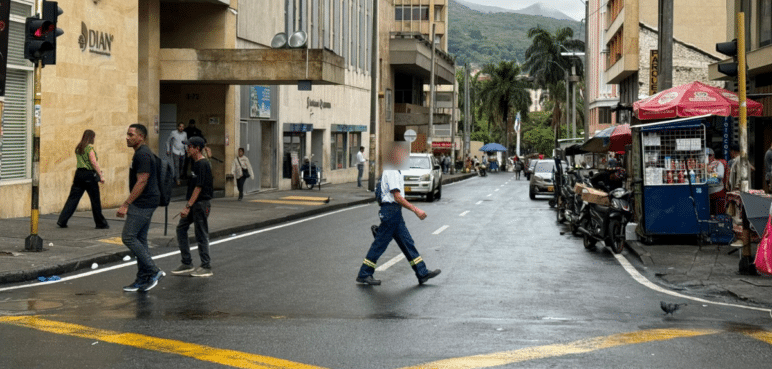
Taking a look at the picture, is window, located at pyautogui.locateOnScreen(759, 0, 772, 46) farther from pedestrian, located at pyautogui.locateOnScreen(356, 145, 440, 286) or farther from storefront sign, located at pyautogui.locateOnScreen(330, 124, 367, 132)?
storefront sign, located at pyautogui.locateOnScreen(330, 124, 367, 132)

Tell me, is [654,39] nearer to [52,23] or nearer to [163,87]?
[163,87]

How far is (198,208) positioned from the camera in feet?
41.7

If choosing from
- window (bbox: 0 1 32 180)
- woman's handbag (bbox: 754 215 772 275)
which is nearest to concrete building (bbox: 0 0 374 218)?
window (bbox: 0 1 32 180)

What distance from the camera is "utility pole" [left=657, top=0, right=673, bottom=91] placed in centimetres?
1966

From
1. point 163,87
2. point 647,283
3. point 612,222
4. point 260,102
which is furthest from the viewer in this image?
point 260,102

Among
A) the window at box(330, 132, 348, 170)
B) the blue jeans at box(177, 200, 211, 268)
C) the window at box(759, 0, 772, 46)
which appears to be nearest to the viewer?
the blue jeans at box(177, 200, 211, 268)

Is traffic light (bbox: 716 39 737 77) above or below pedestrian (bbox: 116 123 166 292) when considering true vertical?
above

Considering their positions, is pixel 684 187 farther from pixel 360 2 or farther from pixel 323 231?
pixel 360 2

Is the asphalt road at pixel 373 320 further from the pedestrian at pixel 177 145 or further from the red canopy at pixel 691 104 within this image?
the pedestrian at pixel 177 145

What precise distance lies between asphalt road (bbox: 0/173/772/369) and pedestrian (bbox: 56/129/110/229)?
3.30 meters

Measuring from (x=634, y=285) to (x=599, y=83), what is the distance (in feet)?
227

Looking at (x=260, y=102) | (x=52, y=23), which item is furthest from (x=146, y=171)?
(x=260, y=102)

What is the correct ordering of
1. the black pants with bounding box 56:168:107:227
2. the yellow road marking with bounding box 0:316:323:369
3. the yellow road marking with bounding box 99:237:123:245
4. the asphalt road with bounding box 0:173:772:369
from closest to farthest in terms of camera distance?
the yellow road marking with bounding box 0:316:323:369, the asphalt road with bounding box 0:173:772:369, the yellow road marking with bounding box 99:237:123:245, the black pants with bounding box 56:168:107:227

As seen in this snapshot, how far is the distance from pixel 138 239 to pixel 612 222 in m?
8.45
